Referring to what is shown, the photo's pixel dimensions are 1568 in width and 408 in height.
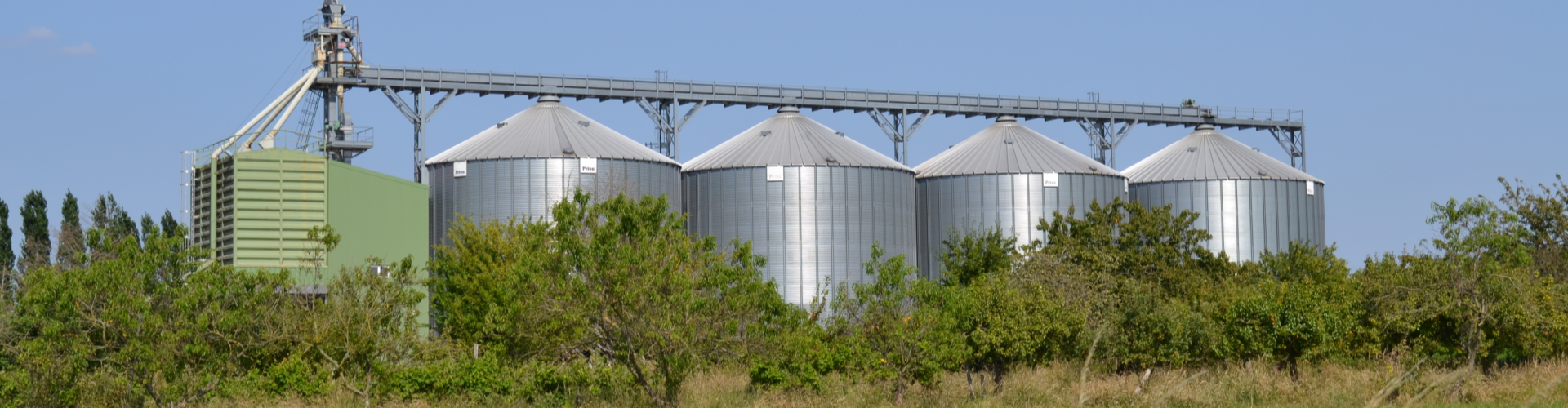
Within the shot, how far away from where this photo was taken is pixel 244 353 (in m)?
29.6

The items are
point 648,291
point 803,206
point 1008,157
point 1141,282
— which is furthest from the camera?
point 1008,157

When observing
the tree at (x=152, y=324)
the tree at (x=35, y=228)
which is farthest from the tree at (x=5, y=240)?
the tree at (x=152, y=324)

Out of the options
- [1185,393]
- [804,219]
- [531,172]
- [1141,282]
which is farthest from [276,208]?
[1185,393]

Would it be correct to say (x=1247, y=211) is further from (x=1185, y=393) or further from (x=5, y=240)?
(x=5, y=240)

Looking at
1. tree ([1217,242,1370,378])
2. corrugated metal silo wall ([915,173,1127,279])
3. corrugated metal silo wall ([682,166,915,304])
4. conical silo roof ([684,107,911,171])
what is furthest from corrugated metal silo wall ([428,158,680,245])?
tree ([1217,242,1370,378])

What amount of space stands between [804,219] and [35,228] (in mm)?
35790

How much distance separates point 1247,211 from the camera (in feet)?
223

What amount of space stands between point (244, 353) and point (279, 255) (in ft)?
41.2

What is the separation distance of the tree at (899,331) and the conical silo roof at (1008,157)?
1305 inches

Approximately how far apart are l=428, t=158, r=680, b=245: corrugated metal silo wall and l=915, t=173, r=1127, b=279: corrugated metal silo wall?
47.9ft

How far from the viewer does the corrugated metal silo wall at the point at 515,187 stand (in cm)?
5569

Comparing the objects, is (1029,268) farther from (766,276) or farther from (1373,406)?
(1373,406)

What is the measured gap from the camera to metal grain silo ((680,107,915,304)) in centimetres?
5778

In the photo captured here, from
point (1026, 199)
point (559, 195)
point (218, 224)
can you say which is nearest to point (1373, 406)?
point (218, 224)
